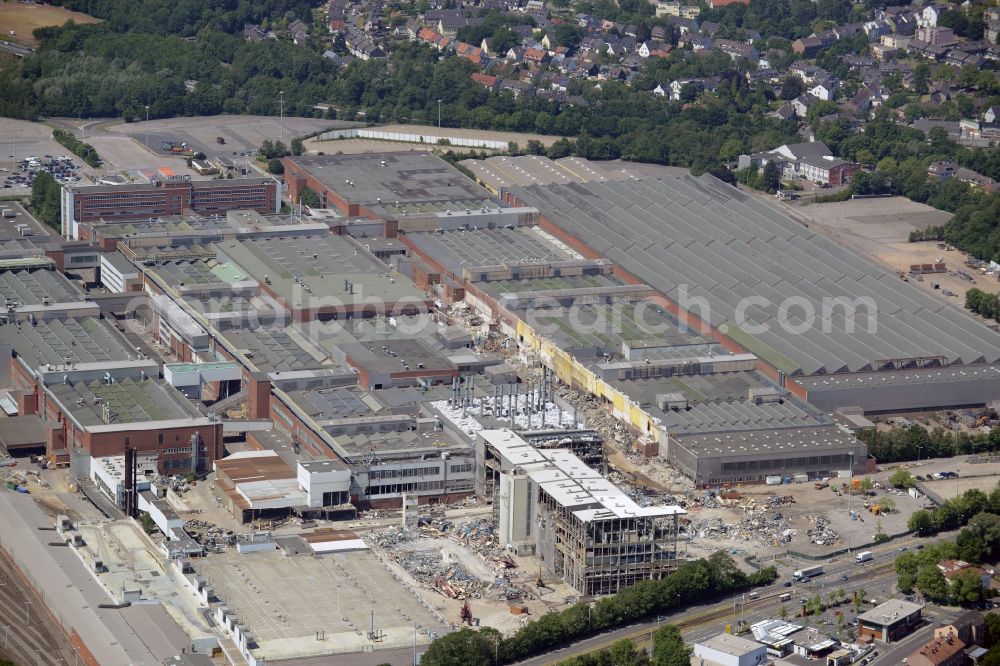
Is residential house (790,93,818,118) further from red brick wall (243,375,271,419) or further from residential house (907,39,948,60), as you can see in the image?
red brick wall (243,375,271,419)

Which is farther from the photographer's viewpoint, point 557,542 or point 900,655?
point 557,542

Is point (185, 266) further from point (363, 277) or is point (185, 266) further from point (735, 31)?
point (735, 31)

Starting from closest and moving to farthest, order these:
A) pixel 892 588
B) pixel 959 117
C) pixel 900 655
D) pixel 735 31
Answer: pixel 900 655, pixel 892 588, pixel 959 117, pixel 735 31

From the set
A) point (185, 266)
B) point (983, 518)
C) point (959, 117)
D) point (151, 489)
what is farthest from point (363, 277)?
point (959, 117)

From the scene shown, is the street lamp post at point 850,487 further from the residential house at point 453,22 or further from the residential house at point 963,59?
the residential house at point 453,22

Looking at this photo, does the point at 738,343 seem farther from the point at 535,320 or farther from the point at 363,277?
the point at 363,277

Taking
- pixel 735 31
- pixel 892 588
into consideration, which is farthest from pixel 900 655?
pixel 735 31

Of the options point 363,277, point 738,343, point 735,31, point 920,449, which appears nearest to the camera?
point 920,449

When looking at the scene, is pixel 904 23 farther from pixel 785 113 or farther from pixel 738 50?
pixel 785 113
